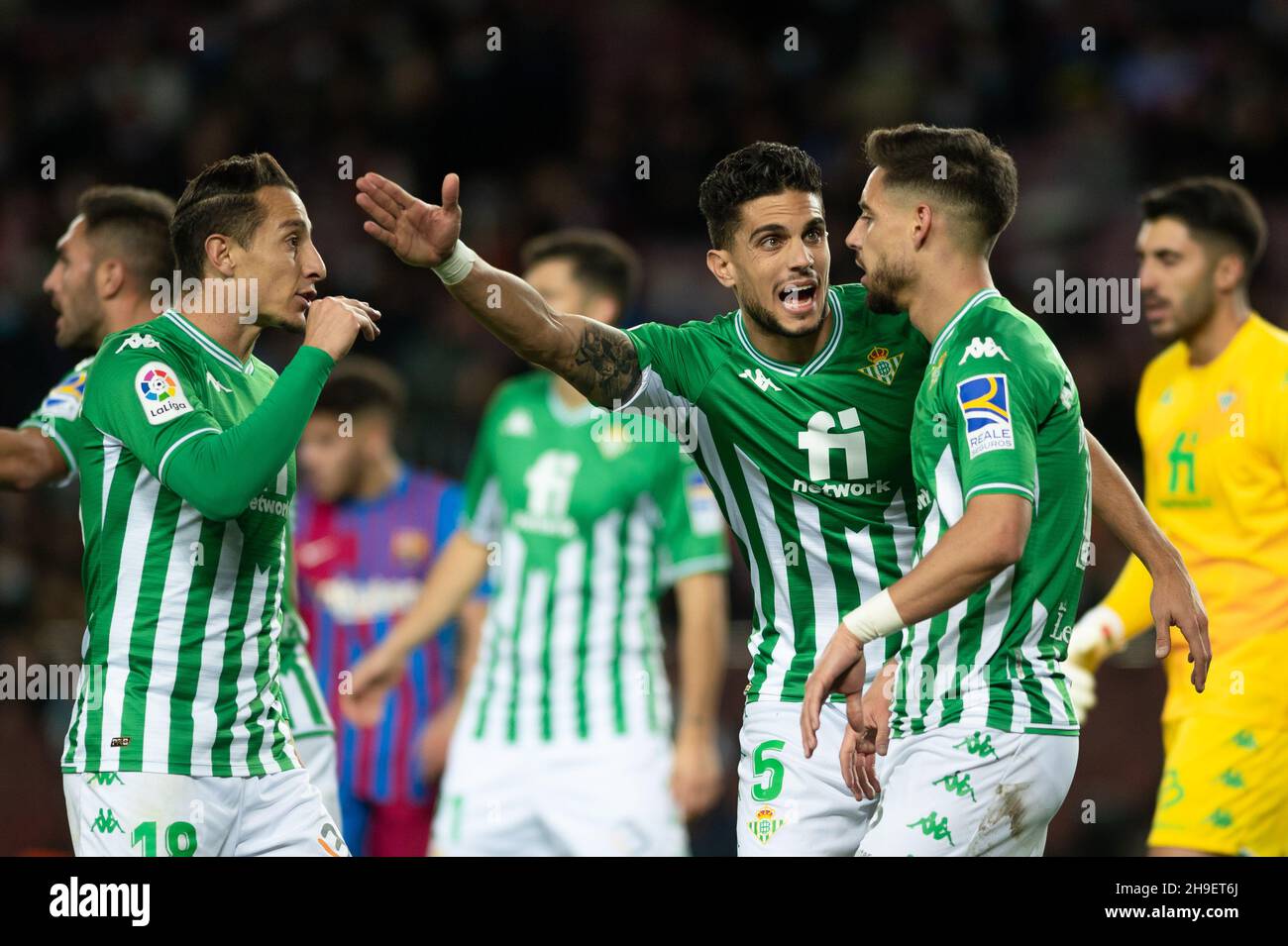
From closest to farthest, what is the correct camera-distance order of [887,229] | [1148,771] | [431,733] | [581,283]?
[887,229] → [581,283] → [431,733] → [1148,771]

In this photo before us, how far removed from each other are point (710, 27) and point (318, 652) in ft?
24.9

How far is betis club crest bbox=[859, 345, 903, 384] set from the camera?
464 cm

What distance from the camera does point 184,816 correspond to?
4.06m

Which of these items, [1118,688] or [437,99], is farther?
[437,99]

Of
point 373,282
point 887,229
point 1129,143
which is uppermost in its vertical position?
point 1129,143

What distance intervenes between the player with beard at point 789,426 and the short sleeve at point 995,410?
0.60 metres

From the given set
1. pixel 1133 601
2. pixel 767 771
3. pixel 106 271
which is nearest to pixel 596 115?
pixel 1133 601

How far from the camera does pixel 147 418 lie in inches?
157

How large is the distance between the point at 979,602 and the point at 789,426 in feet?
2.74

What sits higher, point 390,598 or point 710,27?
point 710,27

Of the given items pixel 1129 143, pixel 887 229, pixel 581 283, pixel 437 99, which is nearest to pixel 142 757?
pixel 887 229

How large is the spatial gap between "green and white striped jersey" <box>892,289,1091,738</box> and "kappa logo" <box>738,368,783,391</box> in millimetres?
607

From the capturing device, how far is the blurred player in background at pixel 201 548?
13.1 feet

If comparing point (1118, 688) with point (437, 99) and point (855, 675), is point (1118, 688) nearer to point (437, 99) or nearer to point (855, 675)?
point (855, 675)
